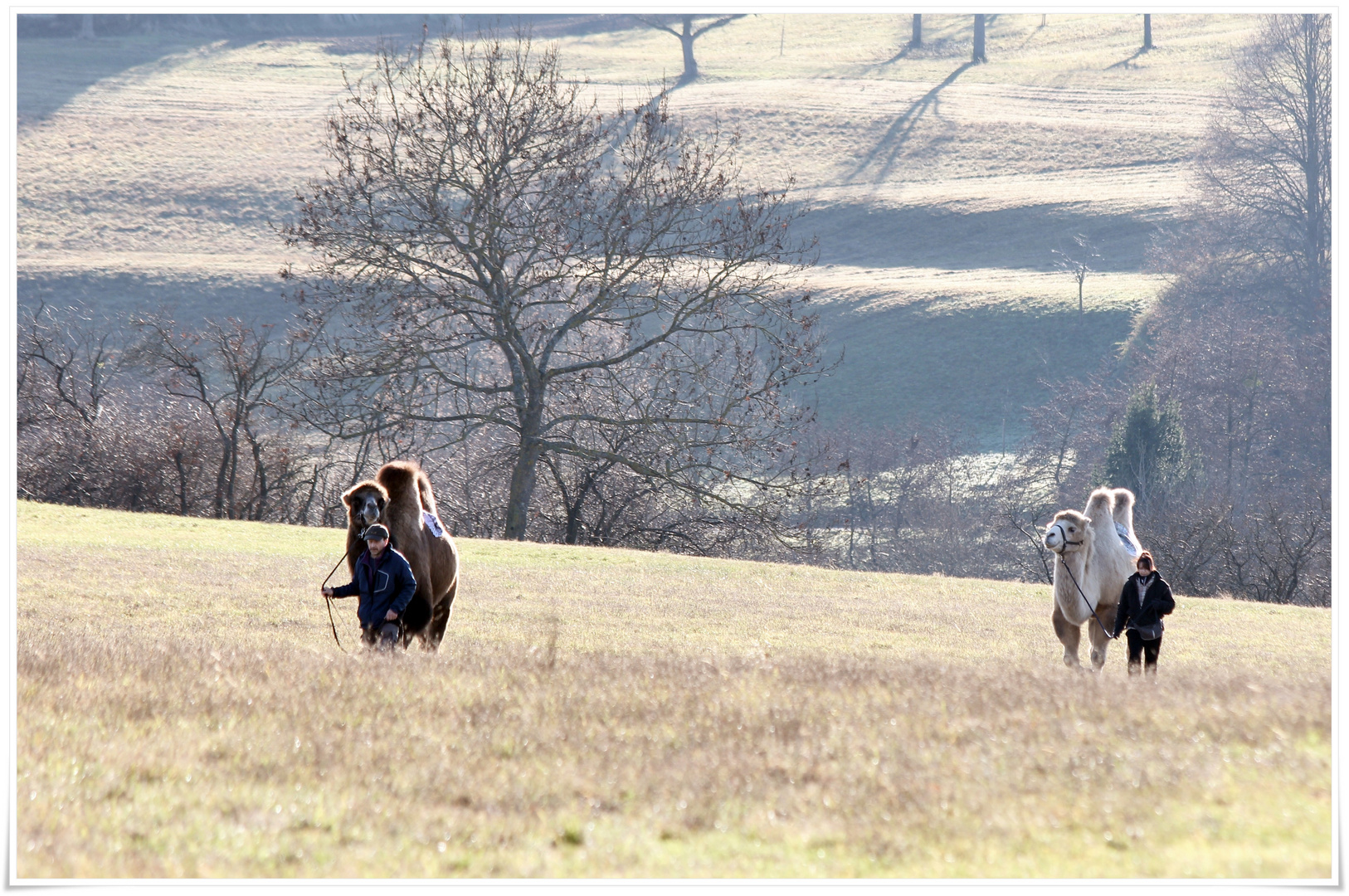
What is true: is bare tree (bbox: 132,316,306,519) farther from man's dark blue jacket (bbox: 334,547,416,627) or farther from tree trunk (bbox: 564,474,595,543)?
man's dark blue jacket (bbox: 334,547,416,627)

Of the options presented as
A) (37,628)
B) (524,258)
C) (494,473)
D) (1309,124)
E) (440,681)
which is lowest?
(494,473)

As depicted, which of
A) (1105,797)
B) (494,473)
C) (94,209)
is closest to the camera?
(1105,797)

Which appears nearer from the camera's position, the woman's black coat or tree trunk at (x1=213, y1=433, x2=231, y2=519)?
the woman's black coat

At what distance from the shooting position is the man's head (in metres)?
8.45

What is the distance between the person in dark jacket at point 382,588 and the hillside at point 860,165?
36.4 metres

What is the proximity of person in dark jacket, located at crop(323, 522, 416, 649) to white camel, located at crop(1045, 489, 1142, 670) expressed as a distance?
6106 mm

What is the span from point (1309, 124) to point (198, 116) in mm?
81399

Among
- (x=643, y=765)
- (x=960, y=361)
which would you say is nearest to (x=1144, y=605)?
(x=643, y=765)

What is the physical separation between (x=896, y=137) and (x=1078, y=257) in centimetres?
2647

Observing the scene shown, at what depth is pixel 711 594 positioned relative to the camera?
20.1 m

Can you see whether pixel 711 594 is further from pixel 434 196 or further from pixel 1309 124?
pixel 1309 124

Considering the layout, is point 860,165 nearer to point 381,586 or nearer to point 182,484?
point 182,484

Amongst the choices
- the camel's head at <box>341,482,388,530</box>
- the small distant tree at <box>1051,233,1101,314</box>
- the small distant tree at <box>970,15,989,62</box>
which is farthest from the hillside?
the camel's head at <box>341,482,388,530</box>

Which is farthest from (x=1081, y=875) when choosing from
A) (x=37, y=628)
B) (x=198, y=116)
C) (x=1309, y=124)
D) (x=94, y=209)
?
(x=198, y=116)
